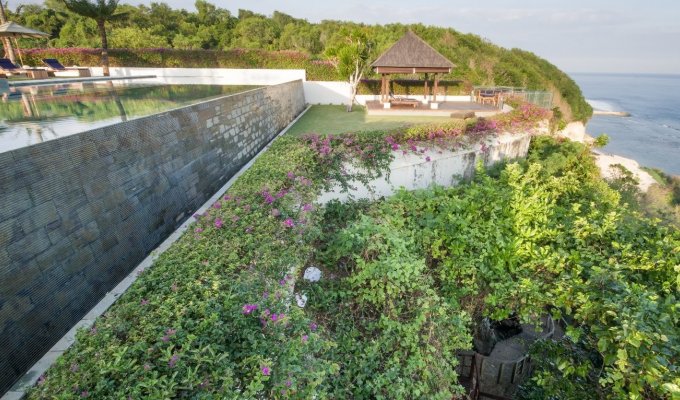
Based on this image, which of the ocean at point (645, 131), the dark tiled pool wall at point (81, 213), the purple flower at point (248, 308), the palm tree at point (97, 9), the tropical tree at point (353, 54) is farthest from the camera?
the ocean at point (645, 131)

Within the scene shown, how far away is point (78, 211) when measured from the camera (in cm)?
346

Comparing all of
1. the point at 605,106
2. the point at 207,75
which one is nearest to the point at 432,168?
the point at 207,75

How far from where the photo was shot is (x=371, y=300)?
4141 millimetres

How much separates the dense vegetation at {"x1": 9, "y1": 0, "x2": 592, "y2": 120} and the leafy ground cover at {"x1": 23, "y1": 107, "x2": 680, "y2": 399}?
11708 mm

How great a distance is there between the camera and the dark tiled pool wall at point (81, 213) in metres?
2.85

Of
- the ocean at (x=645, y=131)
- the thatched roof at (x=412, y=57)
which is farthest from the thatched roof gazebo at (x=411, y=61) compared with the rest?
the ocean at (x=645, y=131)

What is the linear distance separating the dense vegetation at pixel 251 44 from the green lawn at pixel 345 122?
374 cm

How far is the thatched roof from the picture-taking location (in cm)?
1377

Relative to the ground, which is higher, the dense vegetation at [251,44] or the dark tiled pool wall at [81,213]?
the dense vegetation at [251,44]

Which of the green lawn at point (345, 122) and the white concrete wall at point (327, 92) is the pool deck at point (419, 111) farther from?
the white concrete wall at point (327, 92)

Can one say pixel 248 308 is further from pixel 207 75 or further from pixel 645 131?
pixel 645 131

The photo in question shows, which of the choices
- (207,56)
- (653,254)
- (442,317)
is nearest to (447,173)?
(653,254)

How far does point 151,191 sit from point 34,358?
223 cm

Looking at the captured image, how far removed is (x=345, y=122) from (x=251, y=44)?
2407 cm
